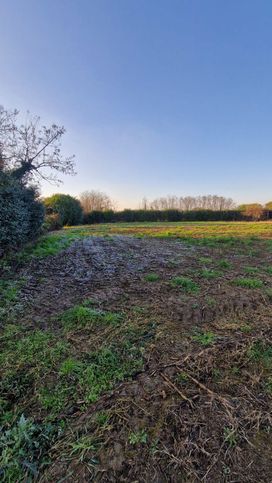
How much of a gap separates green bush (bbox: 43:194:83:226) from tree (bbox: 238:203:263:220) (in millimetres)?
19008

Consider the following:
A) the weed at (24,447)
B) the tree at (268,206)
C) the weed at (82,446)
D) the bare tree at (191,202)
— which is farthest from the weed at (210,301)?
the bare tree at (191,202)

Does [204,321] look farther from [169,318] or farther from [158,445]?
[158,445]

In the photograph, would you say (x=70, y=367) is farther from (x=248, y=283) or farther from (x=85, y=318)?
(x=248, y=283)

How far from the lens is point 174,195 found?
37.1m

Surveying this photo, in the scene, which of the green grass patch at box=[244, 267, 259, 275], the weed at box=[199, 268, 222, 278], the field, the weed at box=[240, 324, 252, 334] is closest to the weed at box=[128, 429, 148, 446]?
the field

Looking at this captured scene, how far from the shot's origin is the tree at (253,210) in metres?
27.2

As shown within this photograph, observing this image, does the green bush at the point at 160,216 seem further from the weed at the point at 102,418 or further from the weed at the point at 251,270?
the weed at the point at 102,418

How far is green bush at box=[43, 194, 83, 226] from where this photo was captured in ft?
58.9

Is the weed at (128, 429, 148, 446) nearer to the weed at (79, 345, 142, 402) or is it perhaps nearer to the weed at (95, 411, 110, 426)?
the weed at (95, 411, 110, 426)

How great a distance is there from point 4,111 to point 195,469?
10047 mm

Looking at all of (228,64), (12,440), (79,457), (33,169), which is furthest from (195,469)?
(228,64)

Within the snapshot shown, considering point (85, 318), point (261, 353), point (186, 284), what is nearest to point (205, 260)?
point (186, 284)

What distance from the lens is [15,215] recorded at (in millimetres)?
5836

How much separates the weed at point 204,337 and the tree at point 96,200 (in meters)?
27.6
